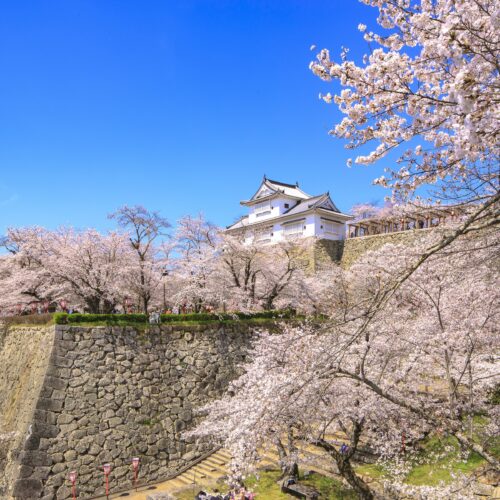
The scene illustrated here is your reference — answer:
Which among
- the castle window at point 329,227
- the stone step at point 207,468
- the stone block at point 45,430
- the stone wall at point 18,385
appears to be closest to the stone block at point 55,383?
the stone wall at point 18,385

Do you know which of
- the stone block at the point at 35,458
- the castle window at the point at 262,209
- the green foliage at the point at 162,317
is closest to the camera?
the stone block at the point at 35,458

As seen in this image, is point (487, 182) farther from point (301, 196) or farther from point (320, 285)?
point (301, 196)

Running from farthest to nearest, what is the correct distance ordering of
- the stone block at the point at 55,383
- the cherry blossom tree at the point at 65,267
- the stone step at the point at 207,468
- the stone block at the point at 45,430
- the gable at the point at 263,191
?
the gable at the point at 263,191, the cherry blossom tree at the point at 65,267, the stone step at the point at 207,468, the stone block at the point at 55,383, the stone block at the point at 45,430

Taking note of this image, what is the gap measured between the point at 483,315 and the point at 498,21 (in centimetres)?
694

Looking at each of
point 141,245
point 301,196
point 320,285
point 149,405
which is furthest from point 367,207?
point 149,405

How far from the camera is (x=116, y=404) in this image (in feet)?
38.7

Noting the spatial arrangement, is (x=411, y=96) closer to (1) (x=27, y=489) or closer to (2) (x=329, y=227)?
(1) (x=27, y=489)

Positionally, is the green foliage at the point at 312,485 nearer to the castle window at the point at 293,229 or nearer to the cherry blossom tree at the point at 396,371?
the cherry blossom tree at the point at 396,371

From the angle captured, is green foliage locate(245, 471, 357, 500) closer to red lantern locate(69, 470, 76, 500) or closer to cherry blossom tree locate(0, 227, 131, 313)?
red lantern locate(69, 470, 76, 500)

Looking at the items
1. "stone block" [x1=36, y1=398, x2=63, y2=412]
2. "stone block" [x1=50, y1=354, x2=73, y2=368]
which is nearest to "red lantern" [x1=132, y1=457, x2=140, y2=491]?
"stone block" [x1=36, y1=398, x2=63, y2=412]

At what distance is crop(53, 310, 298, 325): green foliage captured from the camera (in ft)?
39.2

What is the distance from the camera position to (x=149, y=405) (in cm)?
1232

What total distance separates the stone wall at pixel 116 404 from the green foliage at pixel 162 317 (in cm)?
25

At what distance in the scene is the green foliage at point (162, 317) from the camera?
12.0 metres
